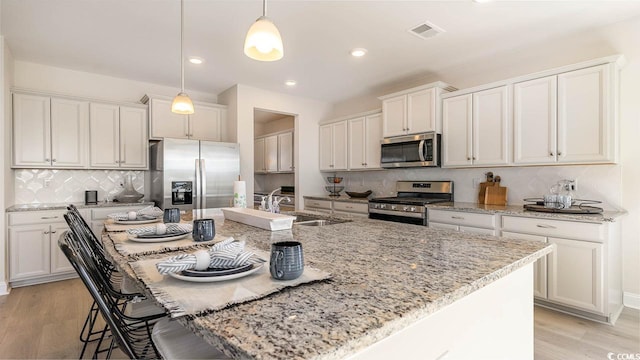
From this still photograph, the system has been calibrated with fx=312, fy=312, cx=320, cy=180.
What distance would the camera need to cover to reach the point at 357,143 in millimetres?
4773

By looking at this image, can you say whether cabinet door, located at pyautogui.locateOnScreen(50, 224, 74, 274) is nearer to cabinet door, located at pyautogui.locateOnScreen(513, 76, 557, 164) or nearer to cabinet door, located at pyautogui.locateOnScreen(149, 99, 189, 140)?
cabinet door, located at pyautogui.locateOnScreen(149, 99, 189, 140)

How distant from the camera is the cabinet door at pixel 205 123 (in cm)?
445

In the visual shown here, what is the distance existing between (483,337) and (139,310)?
1.53 m

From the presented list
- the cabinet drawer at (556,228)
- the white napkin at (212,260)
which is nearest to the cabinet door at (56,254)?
the white napkin at (212,260)

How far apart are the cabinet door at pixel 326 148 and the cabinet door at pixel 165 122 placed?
2.15 metres

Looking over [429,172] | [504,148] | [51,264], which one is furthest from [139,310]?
[429,172]

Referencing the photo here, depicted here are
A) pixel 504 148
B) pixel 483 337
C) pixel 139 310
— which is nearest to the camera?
pixel 483 337

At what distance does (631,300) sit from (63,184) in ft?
20.2

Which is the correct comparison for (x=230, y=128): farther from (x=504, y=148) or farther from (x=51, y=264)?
(x=504, y=148)

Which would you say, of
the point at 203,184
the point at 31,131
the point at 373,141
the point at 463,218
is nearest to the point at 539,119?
the point at 463,218

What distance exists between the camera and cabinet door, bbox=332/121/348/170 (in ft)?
16.3

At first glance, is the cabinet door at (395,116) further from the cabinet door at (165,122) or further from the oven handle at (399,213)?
the cabinet door at (165,122)

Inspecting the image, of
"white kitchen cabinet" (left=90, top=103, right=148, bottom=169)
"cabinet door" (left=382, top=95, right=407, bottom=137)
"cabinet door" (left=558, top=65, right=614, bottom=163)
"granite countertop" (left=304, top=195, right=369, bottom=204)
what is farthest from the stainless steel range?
"white kitchen cabinet" (left=90, top=103, right=148, bottom=169)

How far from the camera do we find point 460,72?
383 centimetres
